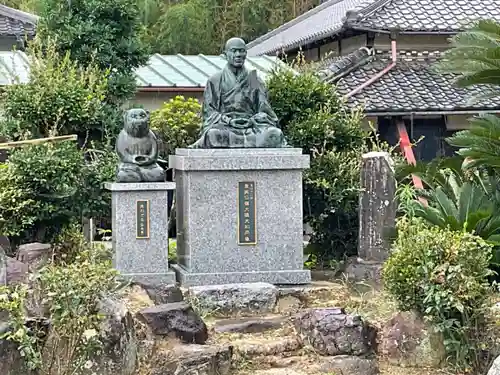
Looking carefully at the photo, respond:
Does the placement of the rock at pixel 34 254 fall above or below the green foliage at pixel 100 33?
below

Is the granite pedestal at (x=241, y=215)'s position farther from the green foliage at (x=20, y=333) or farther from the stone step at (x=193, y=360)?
the green foliage at (x=20, y=333)

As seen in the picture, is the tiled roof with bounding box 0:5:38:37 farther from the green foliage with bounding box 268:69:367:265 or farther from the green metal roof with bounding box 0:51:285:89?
the green foliage with bounding box 268:69:367:265

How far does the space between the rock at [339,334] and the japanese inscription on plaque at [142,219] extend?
249 cm

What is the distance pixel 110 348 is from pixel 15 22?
13804 mm

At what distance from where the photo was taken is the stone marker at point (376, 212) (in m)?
9.55

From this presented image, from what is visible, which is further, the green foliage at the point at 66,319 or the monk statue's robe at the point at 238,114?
→ the monk statue's robe at the point at 238,114

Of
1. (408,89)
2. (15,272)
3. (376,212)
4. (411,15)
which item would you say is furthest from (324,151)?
(411,15)

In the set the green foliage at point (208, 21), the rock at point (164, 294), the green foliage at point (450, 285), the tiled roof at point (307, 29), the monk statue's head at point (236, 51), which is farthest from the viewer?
the green foliage at point (208, 21)

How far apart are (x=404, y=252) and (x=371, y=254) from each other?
Answer: 2.76m

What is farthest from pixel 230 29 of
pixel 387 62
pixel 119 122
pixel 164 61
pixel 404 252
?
pixel 404 252

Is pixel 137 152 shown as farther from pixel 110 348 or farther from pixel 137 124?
pixel 110 348

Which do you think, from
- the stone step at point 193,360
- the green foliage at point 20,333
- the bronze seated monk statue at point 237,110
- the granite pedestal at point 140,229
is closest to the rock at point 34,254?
the granite pedestal at point 140,229

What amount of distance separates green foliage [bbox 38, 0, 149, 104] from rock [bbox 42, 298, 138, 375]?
21.3 feet

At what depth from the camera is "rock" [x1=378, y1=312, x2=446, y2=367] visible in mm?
6652
